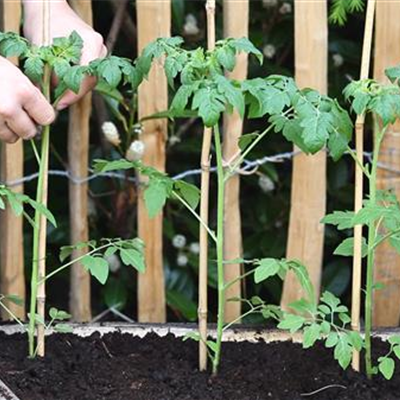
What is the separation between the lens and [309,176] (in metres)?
2.47

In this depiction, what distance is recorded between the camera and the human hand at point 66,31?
78.2 inches

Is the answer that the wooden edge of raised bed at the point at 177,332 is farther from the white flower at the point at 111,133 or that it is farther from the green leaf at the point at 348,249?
the white flower at the point at 111,133

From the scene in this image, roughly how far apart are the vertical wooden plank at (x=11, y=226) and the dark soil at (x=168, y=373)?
1.52 feet

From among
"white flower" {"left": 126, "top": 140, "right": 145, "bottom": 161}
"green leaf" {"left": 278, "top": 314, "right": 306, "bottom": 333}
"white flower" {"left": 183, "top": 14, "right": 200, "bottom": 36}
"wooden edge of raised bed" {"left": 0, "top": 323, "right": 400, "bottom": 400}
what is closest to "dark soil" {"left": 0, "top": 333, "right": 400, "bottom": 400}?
"wooden edge of raised bed" {"left": 0, "top": 323, "right": 400, "bottom": 400}

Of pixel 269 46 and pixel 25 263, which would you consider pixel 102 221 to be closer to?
pixel 25 263

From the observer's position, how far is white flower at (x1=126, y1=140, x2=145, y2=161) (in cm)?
246

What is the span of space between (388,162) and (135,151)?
0.57 m

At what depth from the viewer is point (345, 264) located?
294 cm

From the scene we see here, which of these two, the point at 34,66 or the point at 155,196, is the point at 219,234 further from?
the point at 34,66

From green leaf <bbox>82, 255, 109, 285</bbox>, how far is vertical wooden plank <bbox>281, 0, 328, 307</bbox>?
0.76 metres

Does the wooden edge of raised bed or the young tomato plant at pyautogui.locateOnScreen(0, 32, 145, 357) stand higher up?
the young tomato plant at pyautogui.locateOnScreen(0, 32, 145, 357)

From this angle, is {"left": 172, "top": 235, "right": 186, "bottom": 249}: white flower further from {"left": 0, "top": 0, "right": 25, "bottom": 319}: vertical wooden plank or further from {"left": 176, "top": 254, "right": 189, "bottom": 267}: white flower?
{"left": 0, "top": 0, "right": 25, "bottom": 319}: vertical wooden plank

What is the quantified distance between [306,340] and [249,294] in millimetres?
1283

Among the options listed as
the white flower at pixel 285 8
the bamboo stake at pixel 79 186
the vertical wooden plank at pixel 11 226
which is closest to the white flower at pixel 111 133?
the bamboo stake at pixel 79 186
